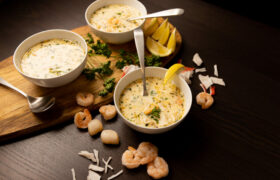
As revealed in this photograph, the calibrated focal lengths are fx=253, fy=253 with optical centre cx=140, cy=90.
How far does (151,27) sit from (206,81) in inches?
31.4

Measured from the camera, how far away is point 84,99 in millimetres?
2125

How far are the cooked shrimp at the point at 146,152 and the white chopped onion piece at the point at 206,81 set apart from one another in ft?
2.78

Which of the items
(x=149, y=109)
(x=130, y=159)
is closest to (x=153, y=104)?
(x=149, y=109)

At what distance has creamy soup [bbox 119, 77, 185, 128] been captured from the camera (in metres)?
1.91

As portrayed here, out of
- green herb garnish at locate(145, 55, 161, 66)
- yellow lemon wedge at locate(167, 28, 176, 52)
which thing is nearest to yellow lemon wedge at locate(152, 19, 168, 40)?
yellow lemon wedge at locate(167, 28, 176, 52)

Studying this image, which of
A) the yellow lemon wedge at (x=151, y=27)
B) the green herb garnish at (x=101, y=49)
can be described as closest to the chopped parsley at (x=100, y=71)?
the green herb garnish at (x=101, y=49)

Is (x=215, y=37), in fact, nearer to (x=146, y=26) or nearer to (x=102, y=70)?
(x=146, y=26)

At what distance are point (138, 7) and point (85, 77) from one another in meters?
1.04

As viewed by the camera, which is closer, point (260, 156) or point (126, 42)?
point (260, 156)

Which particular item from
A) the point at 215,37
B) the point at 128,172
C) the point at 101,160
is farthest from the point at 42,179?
the point at 215,37

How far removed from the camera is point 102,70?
2338 mm

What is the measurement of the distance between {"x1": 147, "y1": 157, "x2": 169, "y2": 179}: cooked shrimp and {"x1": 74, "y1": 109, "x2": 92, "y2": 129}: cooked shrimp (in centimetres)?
62

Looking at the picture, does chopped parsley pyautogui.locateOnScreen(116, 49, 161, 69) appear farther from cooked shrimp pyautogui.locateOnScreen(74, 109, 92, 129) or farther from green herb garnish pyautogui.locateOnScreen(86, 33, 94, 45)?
cooked shrimp pyautogui.locateOnScreen(74, 109, 92, 129)

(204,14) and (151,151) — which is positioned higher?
(204,14)
